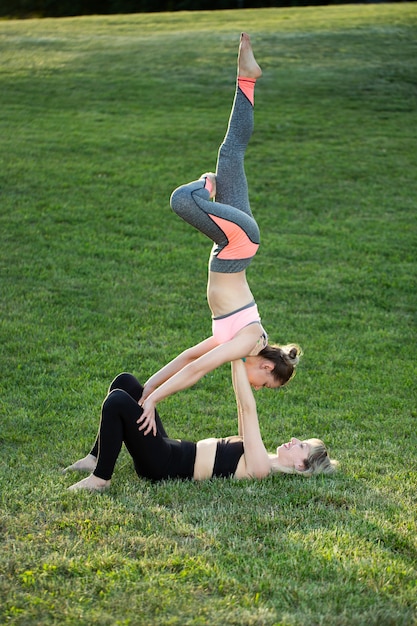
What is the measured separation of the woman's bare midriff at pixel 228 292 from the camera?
5020mm

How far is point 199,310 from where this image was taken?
30.7ft

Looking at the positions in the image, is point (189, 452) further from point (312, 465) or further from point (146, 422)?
point (312, 465)

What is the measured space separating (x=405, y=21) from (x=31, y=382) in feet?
66.8

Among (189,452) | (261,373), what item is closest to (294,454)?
(261,373)

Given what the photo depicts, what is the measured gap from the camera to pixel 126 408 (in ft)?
15.9

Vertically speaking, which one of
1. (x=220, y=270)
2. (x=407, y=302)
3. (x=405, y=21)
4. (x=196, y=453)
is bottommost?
(x=407, y=302)

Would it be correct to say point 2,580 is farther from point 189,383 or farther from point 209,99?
point 209,99

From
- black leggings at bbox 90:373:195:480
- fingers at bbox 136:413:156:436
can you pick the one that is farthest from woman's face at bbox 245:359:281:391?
fingers at bbox 136:413:156:436

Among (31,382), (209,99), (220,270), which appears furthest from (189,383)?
(209,99)

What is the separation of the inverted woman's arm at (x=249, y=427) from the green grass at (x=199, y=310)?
134 mm

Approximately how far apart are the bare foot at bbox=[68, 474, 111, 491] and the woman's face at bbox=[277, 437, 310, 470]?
115cm

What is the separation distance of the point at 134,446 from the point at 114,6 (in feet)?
122

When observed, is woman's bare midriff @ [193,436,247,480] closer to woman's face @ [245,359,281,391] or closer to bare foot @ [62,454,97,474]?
woman's face @ [245,359,281,391]

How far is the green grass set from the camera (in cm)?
376
